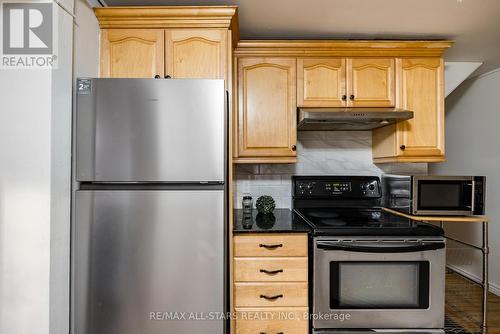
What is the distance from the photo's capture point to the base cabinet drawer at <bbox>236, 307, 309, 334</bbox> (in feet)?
5.82

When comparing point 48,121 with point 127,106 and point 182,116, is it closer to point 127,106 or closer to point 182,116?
point 127,106

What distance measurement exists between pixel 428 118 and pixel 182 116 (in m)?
1.79

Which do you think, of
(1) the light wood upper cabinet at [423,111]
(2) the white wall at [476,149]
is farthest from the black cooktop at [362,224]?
(2) the white wall at [476,149]

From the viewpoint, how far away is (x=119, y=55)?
1776mm

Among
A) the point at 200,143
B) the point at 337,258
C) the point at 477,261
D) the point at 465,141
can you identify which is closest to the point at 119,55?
the point at 200,143

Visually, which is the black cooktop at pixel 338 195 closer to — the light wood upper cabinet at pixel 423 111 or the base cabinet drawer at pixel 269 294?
the light wood upper cabinet at pixel 423 111

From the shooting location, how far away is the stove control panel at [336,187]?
7.82 feet

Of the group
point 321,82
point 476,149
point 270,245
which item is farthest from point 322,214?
point 476,149

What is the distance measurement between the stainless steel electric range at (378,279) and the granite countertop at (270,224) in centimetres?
17

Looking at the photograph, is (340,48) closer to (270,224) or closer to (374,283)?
(270,224)

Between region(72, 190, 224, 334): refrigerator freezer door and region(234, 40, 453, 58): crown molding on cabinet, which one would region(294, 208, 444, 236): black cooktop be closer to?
region(72, 190, 224, 334): refrigerator freezer door

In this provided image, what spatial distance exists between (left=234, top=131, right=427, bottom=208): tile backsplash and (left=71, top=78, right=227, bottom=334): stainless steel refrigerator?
1075 mm

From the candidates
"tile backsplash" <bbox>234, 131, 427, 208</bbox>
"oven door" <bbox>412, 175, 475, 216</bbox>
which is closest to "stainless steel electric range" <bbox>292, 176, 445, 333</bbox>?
"oven door" <bbox>412, 175, 475, 216</bbox>

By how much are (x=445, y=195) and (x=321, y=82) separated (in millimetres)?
1155
